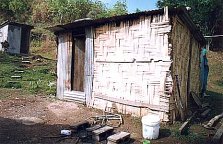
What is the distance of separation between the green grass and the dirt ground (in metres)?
1.64

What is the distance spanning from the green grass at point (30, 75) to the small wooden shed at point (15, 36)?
314 cm

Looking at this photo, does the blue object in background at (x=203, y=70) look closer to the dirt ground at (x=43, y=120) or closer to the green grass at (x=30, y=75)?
the dirt ground at (x=43, y=120)

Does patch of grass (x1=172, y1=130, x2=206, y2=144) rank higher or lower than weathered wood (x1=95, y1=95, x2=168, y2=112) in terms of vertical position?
lower

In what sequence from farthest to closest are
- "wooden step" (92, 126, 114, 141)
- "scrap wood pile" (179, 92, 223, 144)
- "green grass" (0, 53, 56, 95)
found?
1. "green grass" (0, 53, 56, 95)
2. "scrap wood pile" (179, 92, 223, 144)
3. "wooden step" (92, 126, 114, 141)

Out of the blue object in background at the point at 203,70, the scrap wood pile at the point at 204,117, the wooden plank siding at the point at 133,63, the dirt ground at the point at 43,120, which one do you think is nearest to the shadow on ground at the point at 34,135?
the dirt ground at the point at 43,120

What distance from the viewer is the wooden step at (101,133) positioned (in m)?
8.07

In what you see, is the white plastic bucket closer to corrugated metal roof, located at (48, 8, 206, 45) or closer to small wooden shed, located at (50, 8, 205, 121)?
small wooden shed, located at (50, 8, 205, 121)

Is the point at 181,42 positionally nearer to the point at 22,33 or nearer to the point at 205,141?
the point at 205,141

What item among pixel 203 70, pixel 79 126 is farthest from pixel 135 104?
pixel 203 70

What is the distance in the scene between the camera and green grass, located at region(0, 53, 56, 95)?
48.8ft

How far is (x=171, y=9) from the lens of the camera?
9.02 m

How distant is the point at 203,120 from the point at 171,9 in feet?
14.1

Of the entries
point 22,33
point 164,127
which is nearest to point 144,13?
point 164,127

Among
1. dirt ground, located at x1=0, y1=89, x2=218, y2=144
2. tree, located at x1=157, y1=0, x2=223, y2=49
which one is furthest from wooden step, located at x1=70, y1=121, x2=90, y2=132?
tree, located at x1=157, y1=0, x2=223, y2=49
